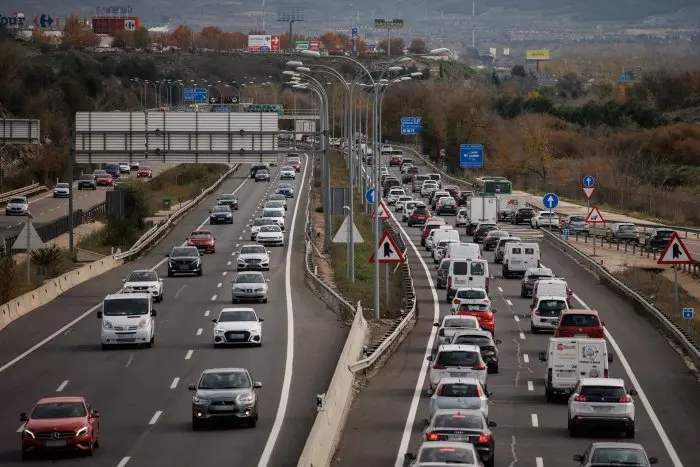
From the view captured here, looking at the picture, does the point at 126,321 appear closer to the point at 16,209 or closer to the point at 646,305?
the point at 646,305

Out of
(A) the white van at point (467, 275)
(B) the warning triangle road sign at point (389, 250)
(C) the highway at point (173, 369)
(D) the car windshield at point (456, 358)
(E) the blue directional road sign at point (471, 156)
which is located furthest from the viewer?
(E) the blue directional road sign at point (471, 156)

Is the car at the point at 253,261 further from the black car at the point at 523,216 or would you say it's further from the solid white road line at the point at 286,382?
the black car at the point at 523,216

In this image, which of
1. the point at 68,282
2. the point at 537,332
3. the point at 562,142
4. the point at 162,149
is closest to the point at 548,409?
the point at 537,332

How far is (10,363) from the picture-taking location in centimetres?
3988

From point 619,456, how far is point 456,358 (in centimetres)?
1176

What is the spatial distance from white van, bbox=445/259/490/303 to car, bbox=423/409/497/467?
1162 inches

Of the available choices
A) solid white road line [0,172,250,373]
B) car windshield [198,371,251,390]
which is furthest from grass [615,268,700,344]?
car windshield [198,371,251,390]

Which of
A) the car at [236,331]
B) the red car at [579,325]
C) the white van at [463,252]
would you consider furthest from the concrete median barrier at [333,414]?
the white van at [463,252]

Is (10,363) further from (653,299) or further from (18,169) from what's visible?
(18,169)

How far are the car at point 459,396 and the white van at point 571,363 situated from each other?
408 centimetres

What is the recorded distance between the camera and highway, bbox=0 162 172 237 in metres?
91.3

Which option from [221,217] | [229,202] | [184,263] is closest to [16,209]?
[229,202]

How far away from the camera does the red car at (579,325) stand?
40.8 m

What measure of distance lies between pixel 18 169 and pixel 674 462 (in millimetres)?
117108
